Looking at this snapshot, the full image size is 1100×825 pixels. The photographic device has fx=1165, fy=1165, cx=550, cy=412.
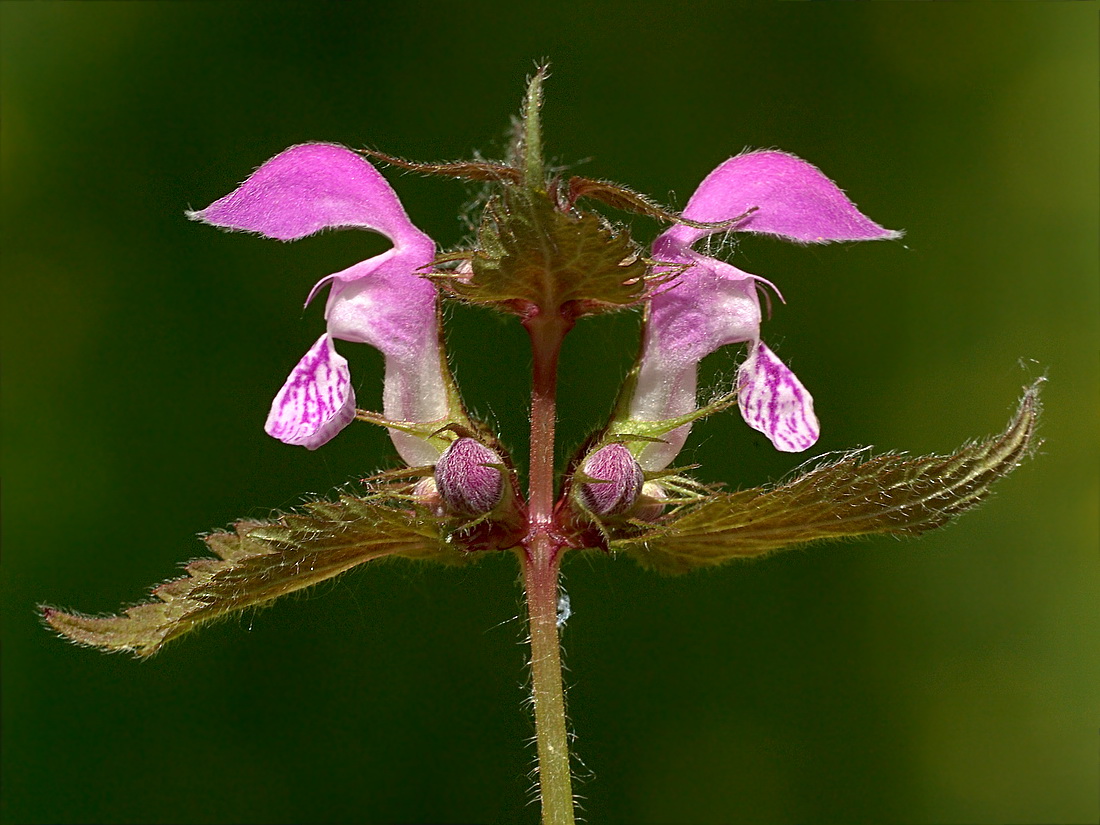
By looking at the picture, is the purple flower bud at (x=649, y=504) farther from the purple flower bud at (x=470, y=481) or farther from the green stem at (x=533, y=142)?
the green stem at (x=533, y=142)

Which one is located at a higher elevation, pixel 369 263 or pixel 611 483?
pixel 369 263

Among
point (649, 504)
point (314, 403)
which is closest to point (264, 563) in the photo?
point (314, 403)

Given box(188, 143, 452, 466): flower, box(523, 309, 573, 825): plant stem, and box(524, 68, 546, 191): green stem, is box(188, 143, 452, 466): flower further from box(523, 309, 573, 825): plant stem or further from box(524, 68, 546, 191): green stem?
box(524, 68, 546, 191): green stem

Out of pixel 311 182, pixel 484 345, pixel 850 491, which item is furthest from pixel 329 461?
pixel 850 491

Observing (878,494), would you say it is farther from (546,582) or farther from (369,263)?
(369,263)

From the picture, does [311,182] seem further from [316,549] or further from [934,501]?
[934,501]

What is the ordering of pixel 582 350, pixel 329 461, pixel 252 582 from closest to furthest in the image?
1. pixel 252 582
2. pixel 329 461
3. pixel 582 350
